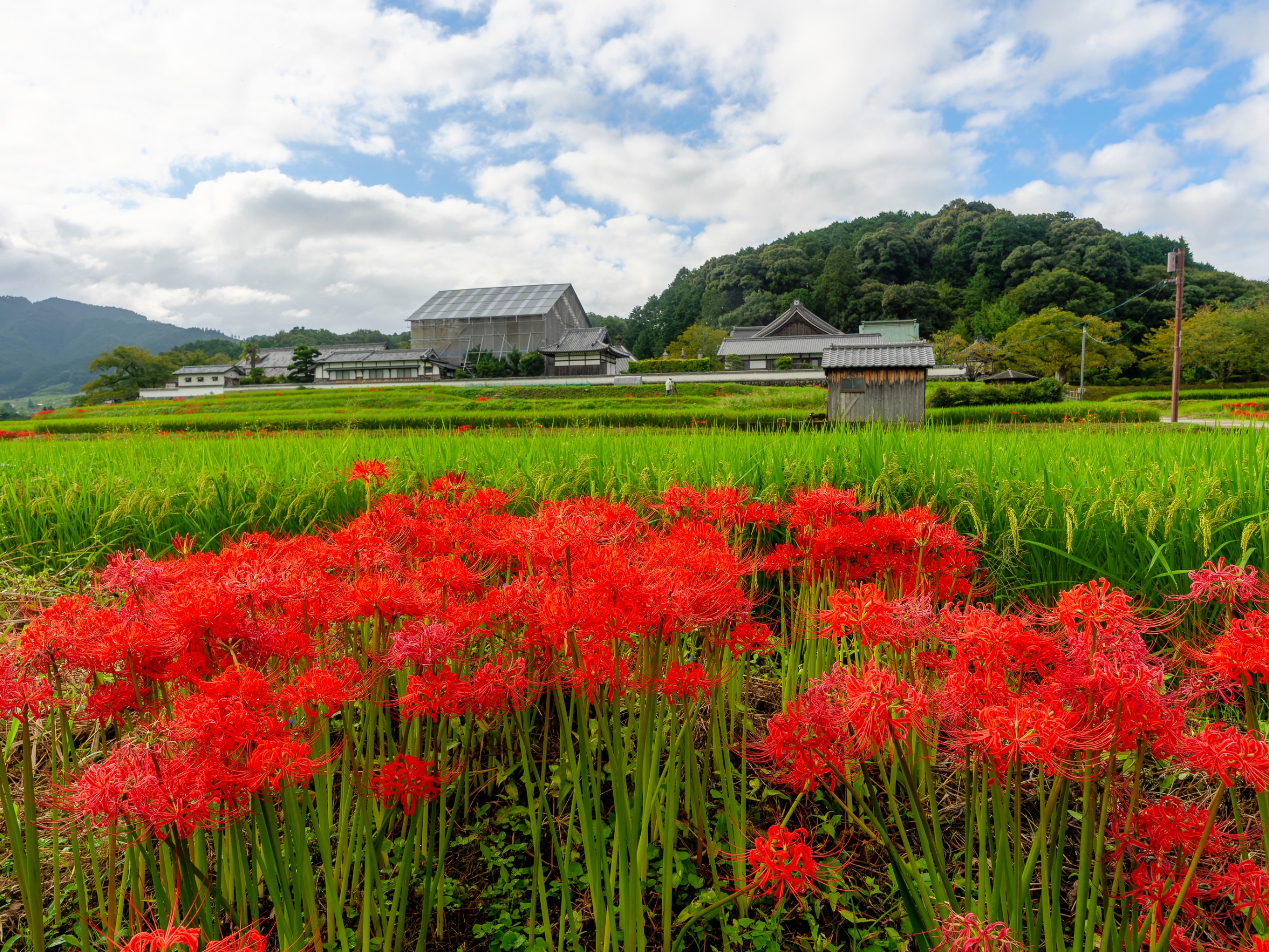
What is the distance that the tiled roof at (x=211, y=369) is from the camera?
199 ft

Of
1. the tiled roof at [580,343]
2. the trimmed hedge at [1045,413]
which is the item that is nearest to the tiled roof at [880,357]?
the trimmed hedge at [1045,413]

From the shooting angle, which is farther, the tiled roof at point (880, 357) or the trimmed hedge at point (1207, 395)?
the trimmed hedge at point (1207, 395)

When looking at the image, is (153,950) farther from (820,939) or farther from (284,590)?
(820,939)

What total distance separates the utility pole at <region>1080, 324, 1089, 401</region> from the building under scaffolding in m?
40.8

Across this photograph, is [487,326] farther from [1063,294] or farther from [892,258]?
[1063,294]

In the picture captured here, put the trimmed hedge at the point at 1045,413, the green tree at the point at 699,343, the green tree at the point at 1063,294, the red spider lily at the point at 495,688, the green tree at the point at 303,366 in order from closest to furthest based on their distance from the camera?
the red spider lily at the point at 495,688, the trimmed hedge at the point at 1045,413, the green tree at the point at 1063,294, the green tree at the point at 303,366, the green tree at the point at 699,343

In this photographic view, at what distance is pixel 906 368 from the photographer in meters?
12.1

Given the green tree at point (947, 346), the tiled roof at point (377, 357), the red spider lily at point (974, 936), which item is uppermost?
the tiled roof at point (377, 357)

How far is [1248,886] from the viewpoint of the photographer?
3.41 ft

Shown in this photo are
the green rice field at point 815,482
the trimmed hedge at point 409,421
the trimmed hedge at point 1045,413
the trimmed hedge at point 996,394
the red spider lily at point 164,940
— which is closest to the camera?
the red spider lily at point 164,940

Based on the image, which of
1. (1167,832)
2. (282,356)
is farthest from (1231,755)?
(282,356)

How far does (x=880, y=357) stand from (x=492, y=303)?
2141 inches

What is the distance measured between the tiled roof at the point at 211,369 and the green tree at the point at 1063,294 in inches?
2880

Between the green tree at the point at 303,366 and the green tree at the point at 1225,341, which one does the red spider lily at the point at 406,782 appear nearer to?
the green tree at the point at 1225,341
